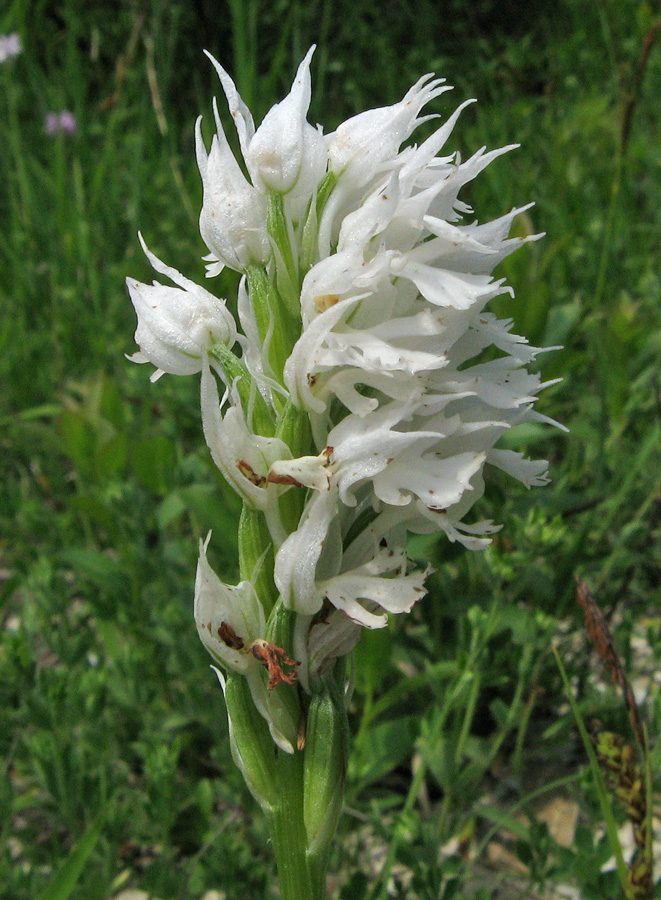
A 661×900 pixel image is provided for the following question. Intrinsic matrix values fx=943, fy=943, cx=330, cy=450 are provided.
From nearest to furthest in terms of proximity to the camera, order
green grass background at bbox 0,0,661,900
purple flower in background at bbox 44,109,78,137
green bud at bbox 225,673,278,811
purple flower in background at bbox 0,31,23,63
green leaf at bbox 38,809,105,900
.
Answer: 1. green bud at bbox 225,673,278,811
2. green leaf at bbox 38,809,105,900
3. green grass background at bbox 0,0,661,900
4. purple flower in background at bbox 0,31,23,63
5. purple flower in background at bbox 44,109,78,137

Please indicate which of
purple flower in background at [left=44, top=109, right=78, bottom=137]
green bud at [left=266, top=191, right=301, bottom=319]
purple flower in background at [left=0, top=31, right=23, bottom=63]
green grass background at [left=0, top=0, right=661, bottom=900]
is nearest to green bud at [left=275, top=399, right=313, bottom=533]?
green bud at [left=266, top=191, right=301, bottom=319]

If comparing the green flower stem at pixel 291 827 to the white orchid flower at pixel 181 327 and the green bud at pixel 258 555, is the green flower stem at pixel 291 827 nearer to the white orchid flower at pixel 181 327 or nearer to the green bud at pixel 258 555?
the green bud at pixel 258 555

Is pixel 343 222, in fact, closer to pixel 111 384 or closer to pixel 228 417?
pixel 228 417

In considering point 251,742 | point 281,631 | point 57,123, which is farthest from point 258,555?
point 57,123

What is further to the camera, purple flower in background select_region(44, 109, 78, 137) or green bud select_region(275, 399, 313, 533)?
purple flower in background select_region(44, 109, 78, 137)

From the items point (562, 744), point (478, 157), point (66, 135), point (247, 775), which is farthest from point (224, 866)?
point (66, 135)

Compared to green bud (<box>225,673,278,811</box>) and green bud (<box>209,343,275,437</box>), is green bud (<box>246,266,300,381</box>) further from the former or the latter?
green bud (<box>225,673,278,811</box>)

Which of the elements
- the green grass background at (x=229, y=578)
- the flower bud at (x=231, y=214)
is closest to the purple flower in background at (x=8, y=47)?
the green grass background at (x=229, y=578)
